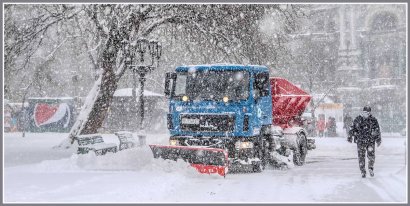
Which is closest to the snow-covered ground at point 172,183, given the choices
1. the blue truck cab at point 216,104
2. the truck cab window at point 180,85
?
the blue truck cab at point 216,104

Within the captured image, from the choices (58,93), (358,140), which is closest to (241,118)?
(358,140)

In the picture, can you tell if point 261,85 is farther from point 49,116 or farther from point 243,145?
point 49,116

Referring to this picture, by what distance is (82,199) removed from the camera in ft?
33.6

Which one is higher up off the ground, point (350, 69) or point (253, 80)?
point (350, 69)

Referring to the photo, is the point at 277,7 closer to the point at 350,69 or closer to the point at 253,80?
the point at 253,80

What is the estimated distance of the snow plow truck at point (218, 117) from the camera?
47.1 feet

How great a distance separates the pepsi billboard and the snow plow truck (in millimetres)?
27703

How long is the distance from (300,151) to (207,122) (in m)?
4.70

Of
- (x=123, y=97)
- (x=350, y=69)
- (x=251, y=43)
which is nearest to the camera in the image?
(x=251, y=43)

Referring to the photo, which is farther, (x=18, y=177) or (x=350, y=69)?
(x=350, y=69)

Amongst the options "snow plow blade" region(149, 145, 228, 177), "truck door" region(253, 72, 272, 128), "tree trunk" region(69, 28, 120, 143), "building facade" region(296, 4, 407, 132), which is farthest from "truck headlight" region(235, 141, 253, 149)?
"building facade" region(296, 4, 407, 132)

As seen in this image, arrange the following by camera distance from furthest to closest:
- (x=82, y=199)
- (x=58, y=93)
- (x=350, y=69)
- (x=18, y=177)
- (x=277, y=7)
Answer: (x=58, y=93), (x=350, y=69), (x=277, y=7), (x=18, y=177), (x=82, y=199)

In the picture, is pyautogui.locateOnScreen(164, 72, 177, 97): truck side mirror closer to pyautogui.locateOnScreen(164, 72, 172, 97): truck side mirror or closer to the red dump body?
pyautogui.locateOnScreen(164, 72, 172, 97): truck side mirror

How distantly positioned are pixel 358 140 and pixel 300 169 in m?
2.94
